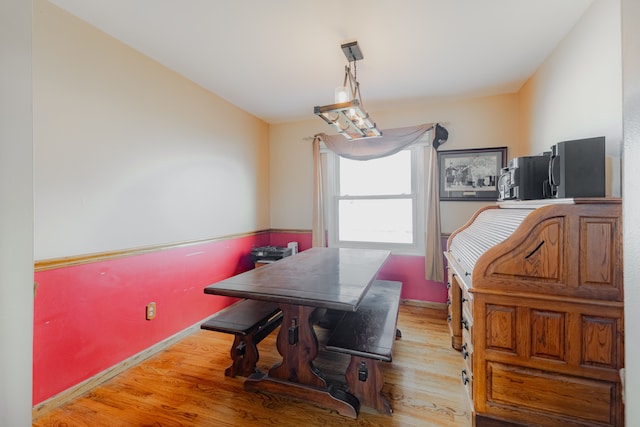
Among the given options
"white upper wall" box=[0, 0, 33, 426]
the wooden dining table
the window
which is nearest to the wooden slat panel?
the wooden dining table

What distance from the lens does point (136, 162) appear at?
2113mm

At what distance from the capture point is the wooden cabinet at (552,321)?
1.19 meters

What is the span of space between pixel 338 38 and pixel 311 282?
1.79 metres

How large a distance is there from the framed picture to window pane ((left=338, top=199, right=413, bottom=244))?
520 millimetres

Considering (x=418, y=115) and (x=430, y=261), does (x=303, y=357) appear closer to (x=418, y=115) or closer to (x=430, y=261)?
(x=430, y=261)

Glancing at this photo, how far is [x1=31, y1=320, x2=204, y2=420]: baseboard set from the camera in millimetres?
1598

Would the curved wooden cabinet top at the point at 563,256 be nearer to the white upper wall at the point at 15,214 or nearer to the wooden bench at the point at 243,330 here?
the wooden bench at the point at 243,330

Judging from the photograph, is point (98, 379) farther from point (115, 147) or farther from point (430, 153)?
point (430, 153)

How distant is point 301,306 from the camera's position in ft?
5.54

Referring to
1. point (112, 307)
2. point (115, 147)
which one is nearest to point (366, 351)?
point (112, 307)

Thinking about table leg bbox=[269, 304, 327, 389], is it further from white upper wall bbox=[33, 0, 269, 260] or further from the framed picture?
the framed picture

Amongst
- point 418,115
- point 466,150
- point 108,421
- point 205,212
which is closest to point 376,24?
point 418,115

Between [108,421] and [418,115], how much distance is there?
12.7 feet

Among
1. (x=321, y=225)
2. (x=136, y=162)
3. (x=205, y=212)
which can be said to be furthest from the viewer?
(x=321, y=225)
